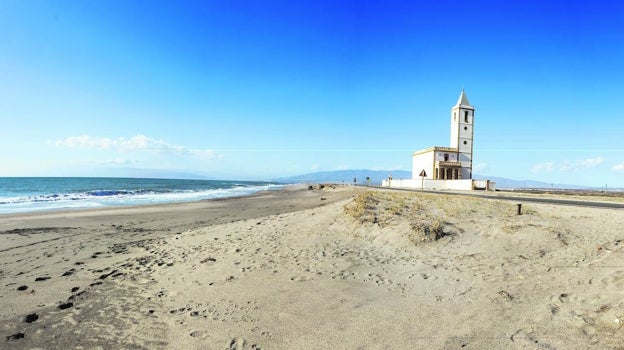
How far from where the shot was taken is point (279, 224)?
12.8 metres

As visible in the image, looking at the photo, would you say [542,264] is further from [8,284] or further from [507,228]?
[8,284]

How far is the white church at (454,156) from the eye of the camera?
4999 cm

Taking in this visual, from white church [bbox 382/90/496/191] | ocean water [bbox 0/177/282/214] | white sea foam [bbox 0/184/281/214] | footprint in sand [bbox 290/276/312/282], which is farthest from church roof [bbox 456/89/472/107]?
footprint in sand [bbox 290/276/312/282]

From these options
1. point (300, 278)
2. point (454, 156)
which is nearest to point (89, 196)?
point (300, 278)

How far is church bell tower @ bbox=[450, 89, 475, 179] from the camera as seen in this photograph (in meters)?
52.4

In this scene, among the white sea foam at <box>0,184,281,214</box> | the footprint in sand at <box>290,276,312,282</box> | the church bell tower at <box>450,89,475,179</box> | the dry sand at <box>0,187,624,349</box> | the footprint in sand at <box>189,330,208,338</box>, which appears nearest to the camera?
the dry sand at <box>0,187,624,349</box>

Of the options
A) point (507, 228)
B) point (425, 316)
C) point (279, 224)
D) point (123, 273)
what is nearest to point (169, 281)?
point (123, 273)

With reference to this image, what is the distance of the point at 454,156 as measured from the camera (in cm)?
5178

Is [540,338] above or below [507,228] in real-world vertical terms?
below

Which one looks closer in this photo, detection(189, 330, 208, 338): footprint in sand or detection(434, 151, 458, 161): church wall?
detection(189, 330, 208, 338): footprint in sand

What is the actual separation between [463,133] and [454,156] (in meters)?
4.82

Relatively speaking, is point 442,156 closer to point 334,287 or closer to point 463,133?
point 463,133

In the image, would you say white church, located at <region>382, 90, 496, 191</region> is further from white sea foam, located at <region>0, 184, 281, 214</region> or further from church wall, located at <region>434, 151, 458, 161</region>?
white sea foam, located at <region>0, 184, 281, 214</region>

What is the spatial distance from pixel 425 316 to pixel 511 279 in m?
2.41
